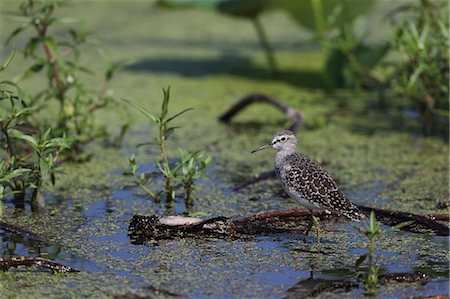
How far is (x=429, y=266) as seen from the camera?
14.6ft

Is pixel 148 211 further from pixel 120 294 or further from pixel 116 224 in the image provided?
pixel 120 294

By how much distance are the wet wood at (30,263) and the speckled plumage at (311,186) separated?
1300 millimetres

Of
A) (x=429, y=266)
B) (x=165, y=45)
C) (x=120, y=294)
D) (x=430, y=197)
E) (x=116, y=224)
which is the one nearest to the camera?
(x=120, y=294)

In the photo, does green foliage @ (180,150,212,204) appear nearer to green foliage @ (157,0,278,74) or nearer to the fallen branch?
the fallen branch

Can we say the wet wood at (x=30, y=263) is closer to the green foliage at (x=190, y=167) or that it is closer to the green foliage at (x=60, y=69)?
the green foliage at (x=190, y=167)

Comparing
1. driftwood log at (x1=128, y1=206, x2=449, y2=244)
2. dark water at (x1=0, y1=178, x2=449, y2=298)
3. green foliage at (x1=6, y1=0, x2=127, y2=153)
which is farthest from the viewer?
green foliage at (x1=6, y1=0, x2=127, y2=153)

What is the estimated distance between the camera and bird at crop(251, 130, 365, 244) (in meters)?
4.69

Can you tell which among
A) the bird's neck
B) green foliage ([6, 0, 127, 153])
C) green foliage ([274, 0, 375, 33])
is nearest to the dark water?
the bird's neck

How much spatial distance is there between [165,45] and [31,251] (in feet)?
18.8

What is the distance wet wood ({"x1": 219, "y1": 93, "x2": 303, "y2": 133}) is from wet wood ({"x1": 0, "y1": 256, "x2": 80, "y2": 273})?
9.42ft

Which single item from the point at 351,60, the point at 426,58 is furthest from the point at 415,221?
the point at 351,60

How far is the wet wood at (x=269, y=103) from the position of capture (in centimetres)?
696

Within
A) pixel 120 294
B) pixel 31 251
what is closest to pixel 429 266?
pixel 120 294

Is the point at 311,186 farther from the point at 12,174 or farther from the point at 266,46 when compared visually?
the point at 266,46
